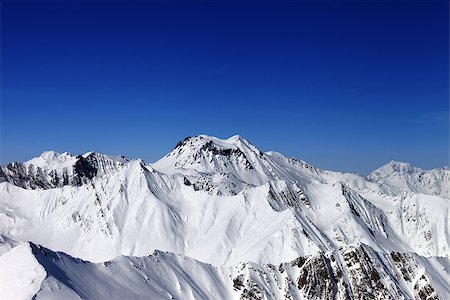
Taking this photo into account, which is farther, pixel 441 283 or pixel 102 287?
Result: pixel 441 283

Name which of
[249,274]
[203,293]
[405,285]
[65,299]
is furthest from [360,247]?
[65,299]

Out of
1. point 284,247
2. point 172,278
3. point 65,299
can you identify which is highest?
→ point 284,247

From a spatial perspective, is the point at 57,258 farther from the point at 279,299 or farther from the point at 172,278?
the point at 279,299

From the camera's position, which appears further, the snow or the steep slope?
the steep slope

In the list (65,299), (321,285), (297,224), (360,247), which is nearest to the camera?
(65,299)

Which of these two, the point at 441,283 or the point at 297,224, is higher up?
the point at 297,224

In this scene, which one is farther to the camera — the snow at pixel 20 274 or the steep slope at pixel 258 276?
the steep slope at pixel 258 276

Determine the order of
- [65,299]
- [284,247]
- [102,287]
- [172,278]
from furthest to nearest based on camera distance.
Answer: [284,247]
[172,278]
[102,287]
[65,299]

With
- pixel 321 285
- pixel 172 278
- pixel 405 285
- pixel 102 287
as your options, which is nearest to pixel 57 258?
pixel 102 287

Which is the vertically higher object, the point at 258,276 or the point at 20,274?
the point at 258,276

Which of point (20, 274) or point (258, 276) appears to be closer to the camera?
point (20, 274)
